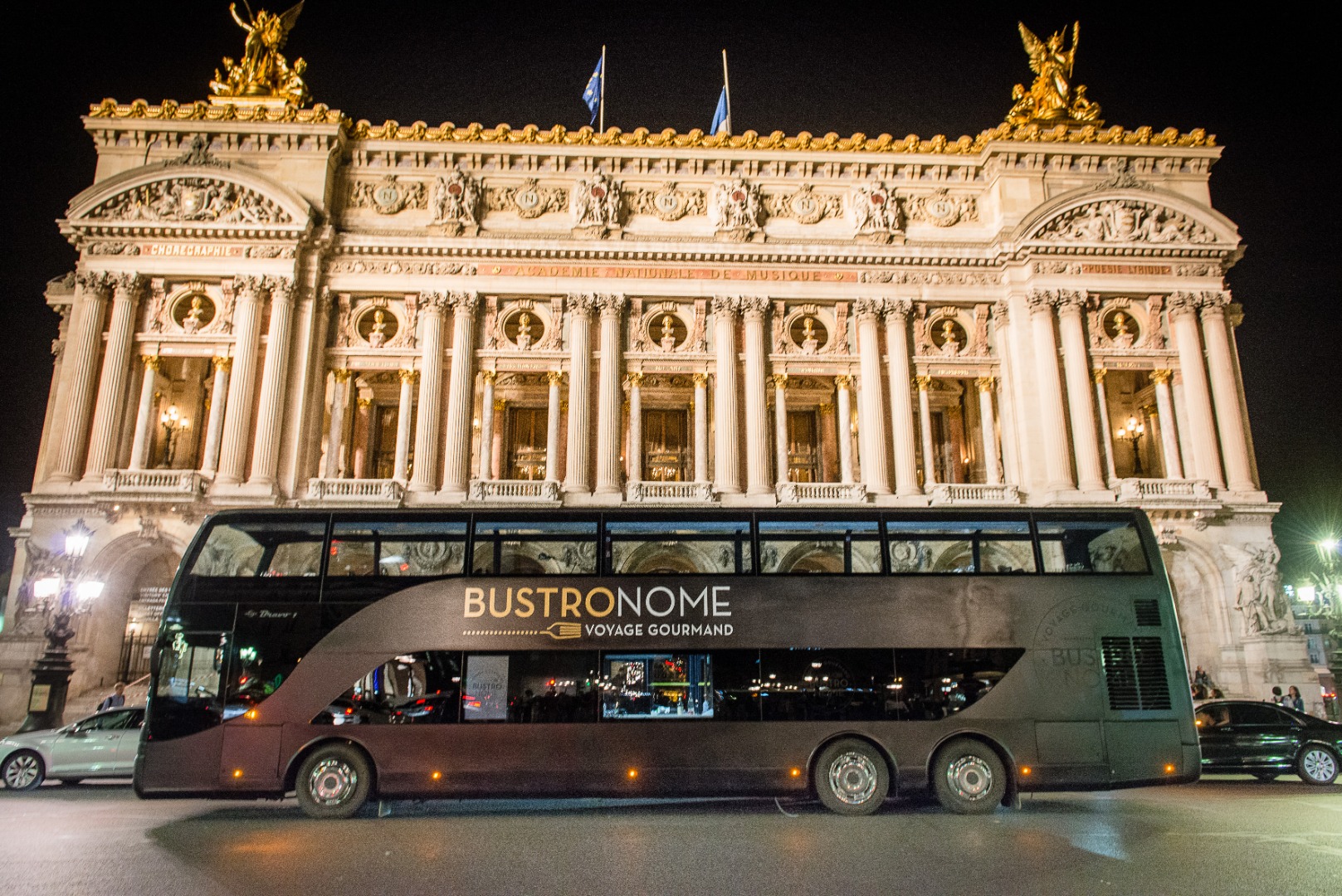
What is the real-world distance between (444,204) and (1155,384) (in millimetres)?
26548

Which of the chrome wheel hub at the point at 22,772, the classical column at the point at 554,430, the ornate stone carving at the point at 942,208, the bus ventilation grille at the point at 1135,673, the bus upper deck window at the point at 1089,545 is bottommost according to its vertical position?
the chrome wheel hub at the point at 22,772

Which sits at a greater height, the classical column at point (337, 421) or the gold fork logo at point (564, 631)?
the classical column at point (337, 421)

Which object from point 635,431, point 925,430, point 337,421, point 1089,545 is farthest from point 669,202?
point 1089,545

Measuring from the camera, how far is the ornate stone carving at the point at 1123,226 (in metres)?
31.9

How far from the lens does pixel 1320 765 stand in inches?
615

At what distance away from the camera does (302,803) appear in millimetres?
11883

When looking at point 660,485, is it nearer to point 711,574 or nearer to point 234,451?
point 234,451

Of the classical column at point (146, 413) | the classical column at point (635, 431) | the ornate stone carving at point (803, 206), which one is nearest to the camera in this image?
the classical column at point (146, 413)

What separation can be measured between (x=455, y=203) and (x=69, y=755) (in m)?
21.7


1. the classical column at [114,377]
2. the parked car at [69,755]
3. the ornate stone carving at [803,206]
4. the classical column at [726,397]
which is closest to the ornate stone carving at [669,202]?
the ornate stone carving at [803,206]

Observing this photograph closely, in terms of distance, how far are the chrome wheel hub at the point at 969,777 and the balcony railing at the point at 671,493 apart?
1741cm

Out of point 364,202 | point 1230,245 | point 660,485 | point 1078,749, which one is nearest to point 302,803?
point 1078,749

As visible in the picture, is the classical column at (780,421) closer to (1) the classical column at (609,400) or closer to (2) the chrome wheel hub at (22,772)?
(1) the classical column at (609,400)

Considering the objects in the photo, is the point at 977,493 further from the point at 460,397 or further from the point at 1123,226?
the point at 460,397
